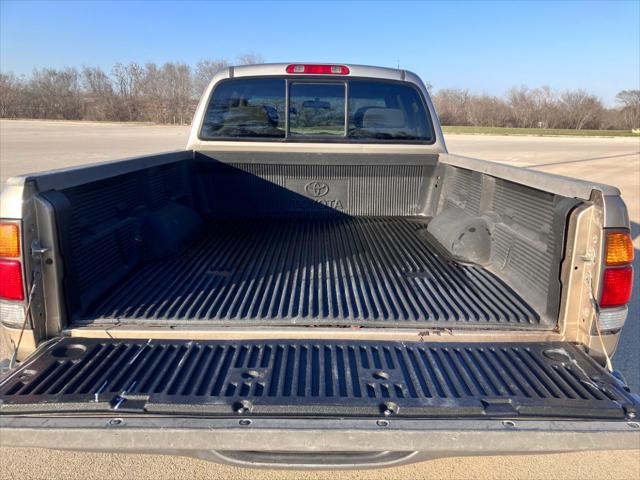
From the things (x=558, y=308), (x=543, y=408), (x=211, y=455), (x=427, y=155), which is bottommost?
(x=211, y=455)

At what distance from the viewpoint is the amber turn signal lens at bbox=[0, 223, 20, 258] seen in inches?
81.5

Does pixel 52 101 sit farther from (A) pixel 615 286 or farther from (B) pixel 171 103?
(A) pixel 615 286

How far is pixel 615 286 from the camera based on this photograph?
83.7 inches

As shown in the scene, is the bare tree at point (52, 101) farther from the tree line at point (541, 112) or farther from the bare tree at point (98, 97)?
the tree line at point (541, 112)

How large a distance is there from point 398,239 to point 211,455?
8.13ft

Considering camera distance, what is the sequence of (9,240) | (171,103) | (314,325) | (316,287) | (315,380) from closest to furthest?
(315,380) → (9,240) → (314,325) → (316,287) → (171,103)

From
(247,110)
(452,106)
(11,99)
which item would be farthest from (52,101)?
(247,110)

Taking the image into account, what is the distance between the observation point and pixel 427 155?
448 cm

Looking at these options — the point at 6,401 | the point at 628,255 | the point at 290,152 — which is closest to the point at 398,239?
the point at 290,152

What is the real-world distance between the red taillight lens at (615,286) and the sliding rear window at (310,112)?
2.66 m

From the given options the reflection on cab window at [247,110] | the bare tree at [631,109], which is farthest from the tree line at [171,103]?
the reflection on cab window at [247,110]

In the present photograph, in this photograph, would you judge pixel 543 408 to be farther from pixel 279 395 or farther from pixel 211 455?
pixel 211 455

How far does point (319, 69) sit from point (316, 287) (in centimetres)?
238

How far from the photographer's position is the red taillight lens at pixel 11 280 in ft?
6.91
